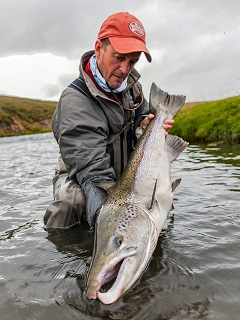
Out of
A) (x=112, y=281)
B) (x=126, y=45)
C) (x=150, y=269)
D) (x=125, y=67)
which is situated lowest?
(x=150, y=269)

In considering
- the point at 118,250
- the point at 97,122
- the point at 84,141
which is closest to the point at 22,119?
the point at 97,122

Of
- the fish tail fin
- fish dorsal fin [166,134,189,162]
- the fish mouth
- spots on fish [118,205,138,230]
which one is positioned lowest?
the fish mouth

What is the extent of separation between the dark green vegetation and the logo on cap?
11109mm

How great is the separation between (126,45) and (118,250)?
236 cm

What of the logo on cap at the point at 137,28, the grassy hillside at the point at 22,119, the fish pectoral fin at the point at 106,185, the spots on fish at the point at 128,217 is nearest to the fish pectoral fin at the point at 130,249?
the spots on fish at the point at 128,217

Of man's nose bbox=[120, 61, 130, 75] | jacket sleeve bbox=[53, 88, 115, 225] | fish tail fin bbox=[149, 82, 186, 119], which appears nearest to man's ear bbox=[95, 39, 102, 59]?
man's nose bbox=[120, 61, 130, 75]

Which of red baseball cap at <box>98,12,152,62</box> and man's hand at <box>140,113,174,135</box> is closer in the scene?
red baseball cap at <box>98,12,152,62</box>

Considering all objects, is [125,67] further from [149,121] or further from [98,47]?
[149,121]

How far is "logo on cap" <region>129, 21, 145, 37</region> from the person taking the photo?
442cm

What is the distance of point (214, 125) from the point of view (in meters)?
17.3

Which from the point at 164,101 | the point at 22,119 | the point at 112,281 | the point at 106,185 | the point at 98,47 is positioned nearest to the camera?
the point at 112,281

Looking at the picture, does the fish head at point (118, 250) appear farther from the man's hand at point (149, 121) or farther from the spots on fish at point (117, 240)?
the man's hand at point (149, 121)

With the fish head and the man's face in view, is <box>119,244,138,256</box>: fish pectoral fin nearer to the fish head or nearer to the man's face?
the fish head

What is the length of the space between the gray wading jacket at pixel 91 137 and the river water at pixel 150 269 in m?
0.70
